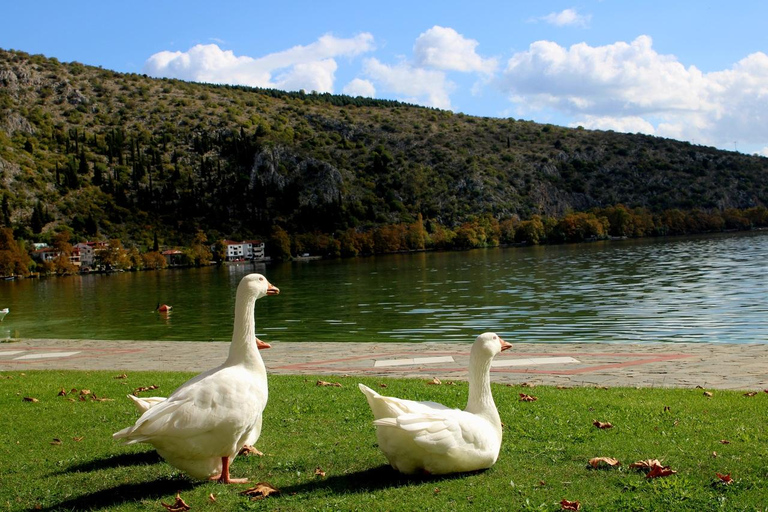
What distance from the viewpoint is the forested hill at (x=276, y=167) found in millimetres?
136500

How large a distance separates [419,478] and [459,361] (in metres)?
8.40

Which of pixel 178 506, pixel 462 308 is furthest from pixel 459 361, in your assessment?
pixel 462 308

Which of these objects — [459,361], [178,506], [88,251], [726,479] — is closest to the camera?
[178,506]

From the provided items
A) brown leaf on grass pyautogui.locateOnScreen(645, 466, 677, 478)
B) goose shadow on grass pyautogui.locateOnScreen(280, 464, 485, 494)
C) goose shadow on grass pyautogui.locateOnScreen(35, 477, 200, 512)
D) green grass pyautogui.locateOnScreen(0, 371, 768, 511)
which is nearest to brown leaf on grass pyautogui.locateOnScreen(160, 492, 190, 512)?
green grass pyautogui.locateOnScreen(0, 371, 768, 511)

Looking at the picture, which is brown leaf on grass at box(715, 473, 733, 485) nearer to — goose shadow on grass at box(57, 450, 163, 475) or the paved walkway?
goose shadow on grass at box(57, 450, 163, 475)

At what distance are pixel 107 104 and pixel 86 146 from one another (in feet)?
76.8

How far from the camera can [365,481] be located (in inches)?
237

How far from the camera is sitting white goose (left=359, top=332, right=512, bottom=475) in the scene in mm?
5609

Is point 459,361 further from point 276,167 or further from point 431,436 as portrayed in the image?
point 276,167

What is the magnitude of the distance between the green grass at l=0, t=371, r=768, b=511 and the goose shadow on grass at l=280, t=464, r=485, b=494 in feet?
0.06

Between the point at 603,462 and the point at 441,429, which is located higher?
the point at 441,429

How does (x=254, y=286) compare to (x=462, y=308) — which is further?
(x=462, y=308)

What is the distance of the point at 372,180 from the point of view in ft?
524

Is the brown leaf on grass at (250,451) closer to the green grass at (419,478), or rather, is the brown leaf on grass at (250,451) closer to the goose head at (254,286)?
the green grass at (419,478)
